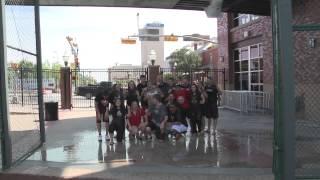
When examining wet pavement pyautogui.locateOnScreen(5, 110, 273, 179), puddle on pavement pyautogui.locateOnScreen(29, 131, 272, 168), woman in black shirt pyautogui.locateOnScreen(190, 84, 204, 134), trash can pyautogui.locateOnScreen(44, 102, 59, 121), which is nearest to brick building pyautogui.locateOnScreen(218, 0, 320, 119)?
puddle on pavement pyautogui.locateOnScreen(29, 131, 272, 168)

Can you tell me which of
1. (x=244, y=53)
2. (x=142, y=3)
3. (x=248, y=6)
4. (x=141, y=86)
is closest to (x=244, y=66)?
(x=244, y=53)

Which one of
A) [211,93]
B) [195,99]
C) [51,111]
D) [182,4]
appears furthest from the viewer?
[51,111]

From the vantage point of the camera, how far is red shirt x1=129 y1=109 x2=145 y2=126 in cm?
1338

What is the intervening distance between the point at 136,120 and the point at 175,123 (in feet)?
3.50

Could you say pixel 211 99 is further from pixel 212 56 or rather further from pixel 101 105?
pixel 212 56

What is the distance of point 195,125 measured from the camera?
14766 mm

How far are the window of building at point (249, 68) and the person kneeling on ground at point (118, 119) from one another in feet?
41.5

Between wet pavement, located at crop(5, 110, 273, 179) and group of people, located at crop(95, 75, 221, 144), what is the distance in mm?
358

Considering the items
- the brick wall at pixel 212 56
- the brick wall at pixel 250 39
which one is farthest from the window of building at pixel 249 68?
the brick wall at pixel 212 56

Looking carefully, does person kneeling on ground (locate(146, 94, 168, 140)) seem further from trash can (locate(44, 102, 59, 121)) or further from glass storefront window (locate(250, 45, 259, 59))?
glass storefront window (locate(250, 45, 259, 59))

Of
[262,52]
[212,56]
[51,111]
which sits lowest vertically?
[51,111]

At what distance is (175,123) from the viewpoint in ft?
45.1

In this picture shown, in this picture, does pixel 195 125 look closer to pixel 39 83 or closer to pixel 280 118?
pixel 39 83

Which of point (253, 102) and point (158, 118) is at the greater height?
point (158, 118)
